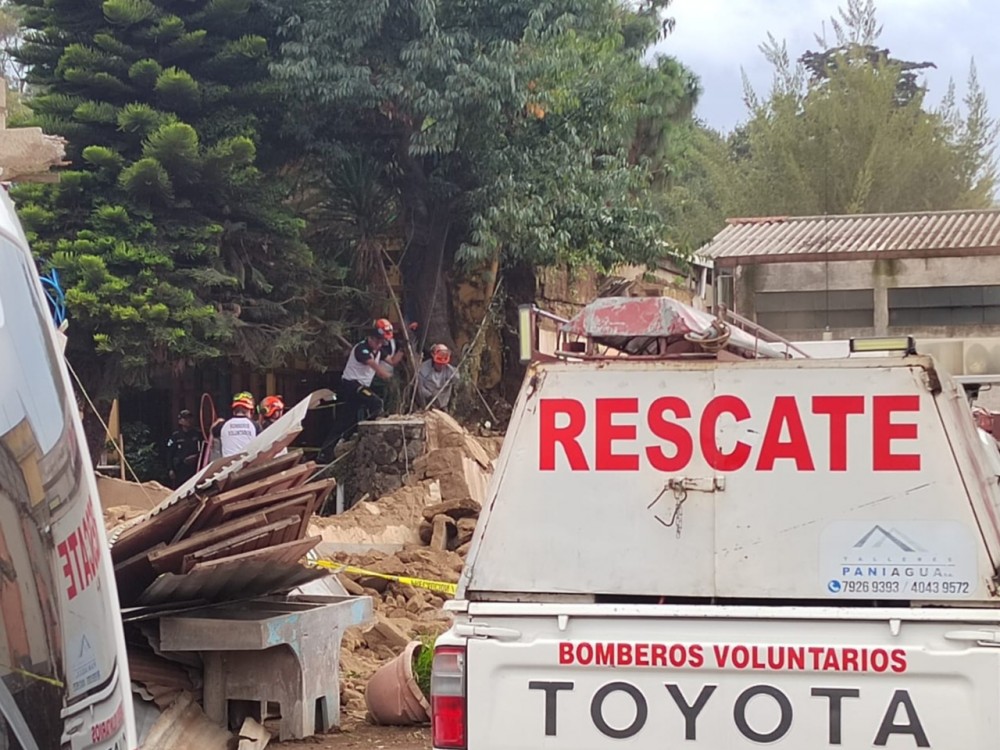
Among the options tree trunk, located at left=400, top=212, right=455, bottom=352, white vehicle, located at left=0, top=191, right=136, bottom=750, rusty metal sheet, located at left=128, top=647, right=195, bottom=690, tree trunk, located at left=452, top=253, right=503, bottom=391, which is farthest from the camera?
tree trunk, located at left=452, top=253, right=503, bottom=391

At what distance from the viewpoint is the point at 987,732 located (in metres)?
3.78

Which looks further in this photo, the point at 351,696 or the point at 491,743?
the point at 351,696

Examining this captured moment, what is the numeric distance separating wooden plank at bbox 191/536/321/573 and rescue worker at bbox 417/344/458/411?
10127 millimetres

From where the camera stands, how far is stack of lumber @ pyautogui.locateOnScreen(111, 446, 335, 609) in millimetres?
6535

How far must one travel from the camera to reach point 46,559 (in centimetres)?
252

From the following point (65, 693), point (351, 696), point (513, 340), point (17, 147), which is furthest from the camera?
point (513, 340)

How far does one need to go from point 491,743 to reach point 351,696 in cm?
437

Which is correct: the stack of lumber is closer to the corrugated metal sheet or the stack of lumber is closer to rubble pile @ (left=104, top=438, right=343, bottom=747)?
rubble pile @ (left=104, top=438, right=343, bottom=747)

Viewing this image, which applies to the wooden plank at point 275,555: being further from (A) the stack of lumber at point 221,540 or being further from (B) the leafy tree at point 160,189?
(B) the leafy tree at point 160,189

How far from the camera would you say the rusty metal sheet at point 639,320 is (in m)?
4.34

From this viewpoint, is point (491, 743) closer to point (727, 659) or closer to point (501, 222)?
point (727, 659)

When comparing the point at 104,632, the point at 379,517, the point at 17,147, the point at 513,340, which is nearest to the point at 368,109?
the point at 513,340

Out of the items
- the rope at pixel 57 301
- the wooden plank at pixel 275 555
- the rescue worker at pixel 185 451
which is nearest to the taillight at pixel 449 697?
the rope at pixel 57 301

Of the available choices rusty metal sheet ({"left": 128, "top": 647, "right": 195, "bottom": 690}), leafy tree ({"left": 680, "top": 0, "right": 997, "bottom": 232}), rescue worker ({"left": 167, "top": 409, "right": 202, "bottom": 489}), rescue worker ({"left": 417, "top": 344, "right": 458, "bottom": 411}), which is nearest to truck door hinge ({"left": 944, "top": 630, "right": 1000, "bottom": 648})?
rusty metal sheet ({"left": 128, "top": 647, "right": 195, "bottom": 690})
